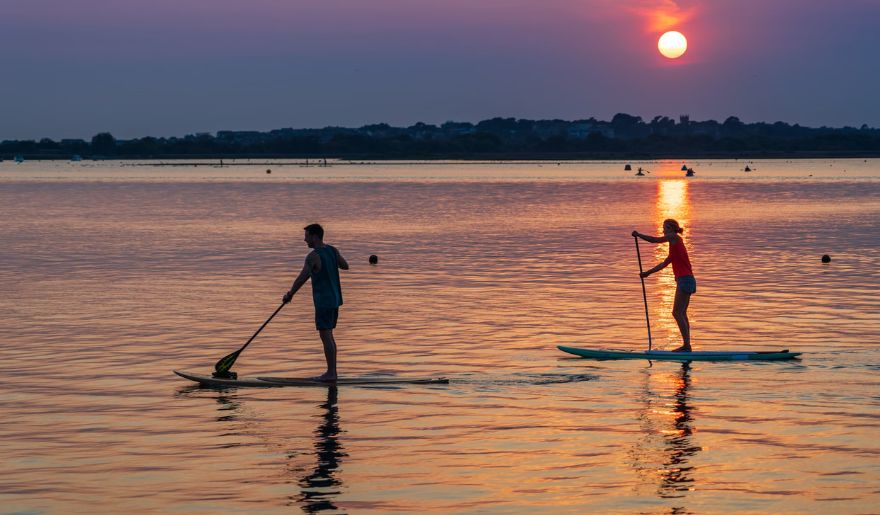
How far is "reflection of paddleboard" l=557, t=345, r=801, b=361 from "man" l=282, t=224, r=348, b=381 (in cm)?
425

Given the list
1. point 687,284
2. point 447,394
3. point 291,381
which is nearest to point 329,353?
point 291,381

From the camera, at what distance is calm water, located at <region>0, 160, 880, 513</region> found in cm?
1277

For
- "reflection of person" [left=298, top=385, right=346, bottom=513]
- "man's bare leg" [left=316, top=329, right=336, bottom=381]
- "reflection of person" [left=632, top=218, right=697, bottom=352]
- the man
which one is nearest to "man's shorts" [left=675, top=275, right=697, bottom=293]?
"reflection of person" [left=632, top=218, right=697, bottom=352]

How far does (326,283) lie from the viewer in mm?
18359

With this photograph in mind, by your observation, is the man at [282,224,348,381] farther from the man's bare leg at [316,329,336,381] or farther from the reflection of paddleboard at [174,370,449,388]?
the reflection of paddleboard at [174,370,449,388]

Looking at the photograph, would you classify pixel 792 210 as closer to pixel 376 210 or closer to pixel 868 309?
pixel 376 210

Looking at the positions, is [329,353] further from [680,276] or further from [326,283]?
[680,276]

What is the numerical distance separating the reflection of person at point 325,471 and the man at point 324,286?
1.52 meters

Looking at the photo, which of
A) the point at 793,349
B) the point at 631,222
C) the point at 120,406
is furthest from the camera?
the point at 631,222

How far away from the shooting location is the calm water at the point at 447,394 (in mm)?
12773

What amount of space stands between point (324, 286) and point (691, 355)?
5.83m

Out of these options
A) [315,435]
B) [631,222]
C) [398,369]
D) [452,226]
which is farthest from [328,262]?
[631,222]

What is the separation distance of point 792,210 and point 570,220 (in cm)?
1894

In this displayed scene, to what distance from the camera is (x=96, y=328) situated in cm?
2527
